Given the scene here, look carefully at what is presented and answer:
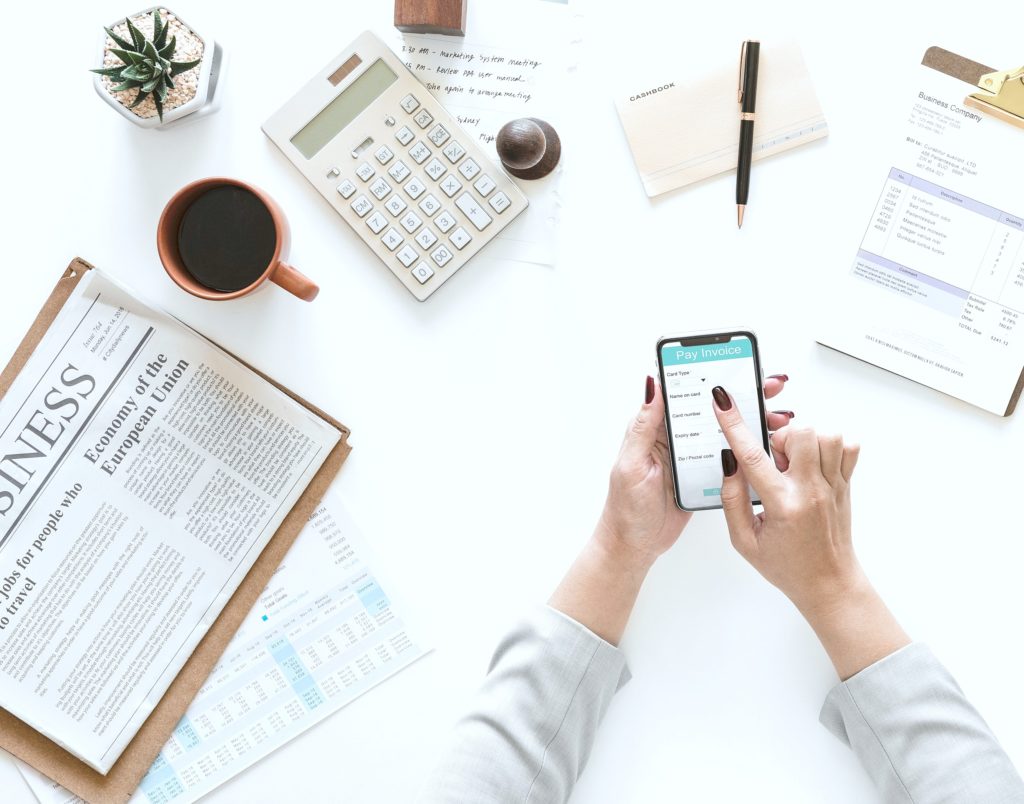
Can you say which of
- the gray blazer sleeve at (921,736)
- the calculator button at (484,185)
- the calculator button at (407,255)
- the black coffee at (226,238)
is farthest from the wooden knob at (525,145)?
the gray blazer sleeve at (921,736)

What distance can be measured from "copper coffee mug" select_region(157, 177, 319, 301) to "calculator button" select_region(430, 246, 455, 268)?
130mm

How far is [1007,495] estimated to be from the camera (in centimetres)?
82

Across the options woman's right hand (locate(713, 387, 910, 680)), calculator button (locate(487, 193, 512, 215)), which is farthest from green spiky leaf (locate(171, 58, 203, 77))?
woman's right hand (locate(713, 387, 910, 680))

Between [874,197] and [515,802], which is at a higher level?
[874,197]

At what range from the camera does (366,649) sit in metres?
0.82

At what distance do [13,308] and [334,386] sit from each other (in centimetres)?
35

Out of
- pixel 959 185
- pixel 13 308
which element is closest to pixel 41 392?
pixel 13 308

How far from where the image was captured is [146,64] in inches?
28.7

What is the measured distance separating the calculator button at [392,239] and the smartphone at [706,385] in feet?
0.94

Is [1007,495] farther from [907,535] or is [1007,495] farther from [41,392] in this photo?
[41,392]

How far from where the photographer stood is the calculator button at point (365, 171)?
0.80 meters

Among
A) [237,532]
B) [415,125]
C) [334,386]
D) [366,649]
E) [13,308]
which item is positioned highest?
[415,125]

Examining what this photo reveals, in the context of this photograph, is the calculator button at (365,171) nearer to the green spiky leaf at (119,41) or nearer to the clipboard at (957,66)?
the green spiky leaf at (119,41)

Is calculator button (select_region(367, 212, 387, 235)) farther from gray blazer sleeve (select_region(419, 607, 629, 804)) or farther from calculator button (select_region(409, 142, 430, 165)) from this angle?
gray blazer sleeve (select_region(419, 607, 629, 804))
